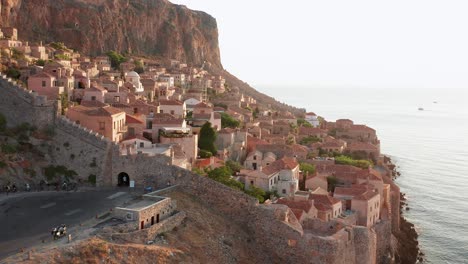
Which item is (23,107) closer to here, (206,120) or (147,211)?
(147,211)

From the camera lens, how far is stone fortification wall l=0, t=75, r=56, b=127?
38.2 metres

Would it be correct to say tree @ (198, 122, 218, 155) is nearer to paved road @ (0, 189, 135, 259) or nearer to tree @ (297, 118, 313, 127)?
paved road @ (0, 189, 135, 259)

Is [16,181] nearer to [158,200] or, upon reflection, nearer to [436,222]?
[158,200]

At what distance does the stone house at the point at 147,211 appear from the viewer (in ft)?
92.8

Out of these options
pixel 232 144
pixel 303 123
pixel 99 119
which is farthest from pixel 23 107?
pixel 303 123

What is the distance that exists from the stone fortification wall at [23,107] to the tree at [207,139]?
16.1m

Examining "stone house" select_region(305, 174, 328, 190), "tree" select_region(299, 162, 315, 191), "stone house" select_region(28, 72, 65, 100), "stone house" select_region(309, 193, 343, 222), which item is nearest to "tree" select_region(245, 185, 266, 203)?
"stone house" select_region(309, 193, 343, 222)

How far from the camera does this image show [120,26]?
12375cm

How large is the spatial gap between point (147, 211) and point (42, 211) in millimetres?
6156

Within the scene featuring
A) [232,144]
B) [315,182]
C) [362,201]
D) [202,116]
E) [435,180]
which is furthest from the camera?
[435,180]

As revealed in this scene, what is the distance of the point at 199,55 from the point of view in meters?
154

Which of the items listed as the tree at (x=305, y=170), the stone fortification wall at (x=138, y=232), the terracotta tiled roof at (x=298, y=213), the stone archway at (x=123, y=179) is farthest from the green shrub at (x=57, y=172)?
the tree at (x=305, y=170)

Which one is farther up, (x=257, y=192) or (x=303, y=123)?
(x=257, y=192)

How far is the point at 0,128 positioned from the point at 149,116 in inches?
653
